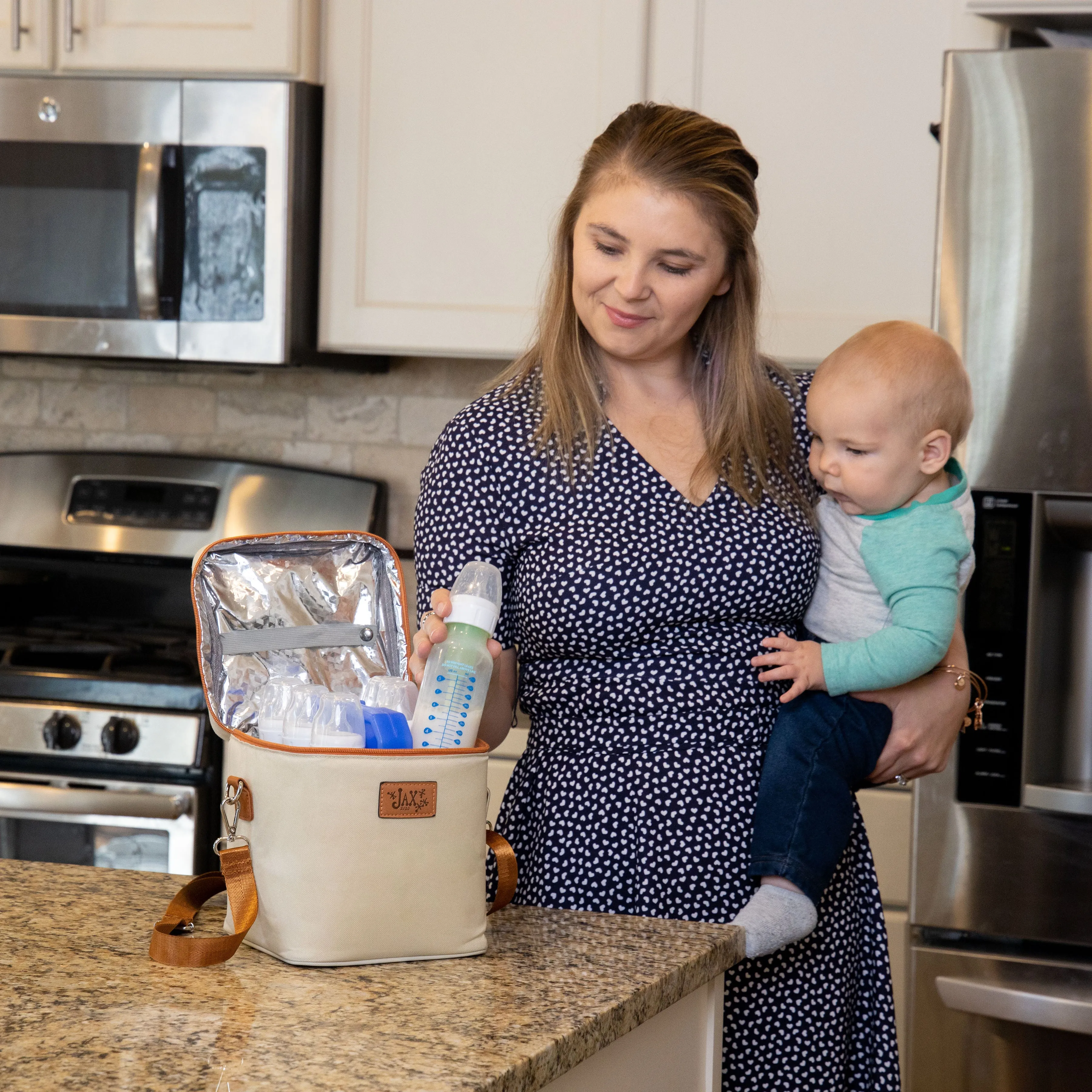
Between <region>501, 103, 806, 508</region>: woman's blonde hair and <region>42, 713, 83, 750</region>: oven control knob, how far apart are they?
49.6 inches

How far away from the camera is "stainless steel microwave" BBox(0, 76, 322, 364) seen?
2.39 m

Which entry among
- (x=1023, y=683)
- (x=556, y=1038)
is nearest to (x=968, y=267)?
(x=1023, y=683)

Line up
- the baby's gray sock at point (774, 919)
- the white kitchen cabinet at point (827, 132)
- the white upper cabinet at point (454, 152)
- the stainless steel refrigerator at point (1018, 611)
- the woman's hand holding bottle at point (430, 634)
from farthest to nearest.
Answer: the white upper cabinet at point (454, 152) < the white kitchen cabinet at point (827, 132) < the stainless steel refrigerator at point (1018, 611) < the baby's gray sock at point (774, 919) < the woman's hand holding bottle at point (430, 634)

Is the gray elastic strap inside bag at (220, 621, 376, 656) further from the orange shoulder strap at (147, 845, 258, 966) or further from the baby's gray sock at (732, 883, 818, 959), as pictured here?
the baby's gray sock at (732, 883, 818, 959)

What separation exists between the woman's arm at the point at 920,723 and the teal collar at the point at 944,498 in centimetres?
13

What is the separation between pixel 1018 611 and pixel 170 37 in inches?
66.3

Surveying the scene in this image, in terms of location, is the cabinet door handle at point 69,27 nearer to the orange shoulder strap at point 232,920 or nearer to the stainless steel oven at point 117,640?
the stainless steel oven at point 117,640

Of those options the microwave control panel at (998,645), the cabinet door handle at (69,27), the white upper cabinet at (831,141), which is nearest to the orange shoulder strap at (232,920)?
the microwave control panel at (998,645)

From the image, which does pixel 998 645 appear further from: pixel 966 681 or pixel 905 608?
pixel 905 608

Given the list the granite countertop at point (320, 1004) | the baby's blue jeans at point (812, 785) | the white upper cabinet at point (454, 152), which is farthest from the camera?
the white upper cabinet at point (454, 152)

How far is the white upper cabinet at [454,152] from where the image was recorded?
7.67 ft

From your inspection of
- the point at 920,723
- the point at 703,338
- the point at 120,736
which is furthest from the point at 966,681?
the point at 120,736

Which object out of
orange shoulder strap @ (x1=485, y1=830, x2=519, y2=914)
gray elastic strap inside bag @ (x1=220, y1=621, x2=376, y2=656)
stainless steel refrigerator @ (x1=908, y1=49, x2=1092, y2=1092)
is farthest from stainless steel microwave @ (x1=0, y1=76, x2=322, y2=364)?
orange shoulder strap @ (x1=485, y1=830, x2=519, y2=914)

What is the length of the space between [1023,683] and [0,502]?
1980mm
